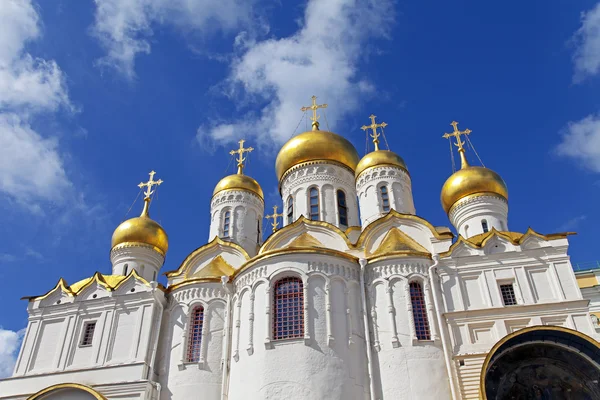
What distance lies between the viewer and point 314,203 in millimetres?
21484

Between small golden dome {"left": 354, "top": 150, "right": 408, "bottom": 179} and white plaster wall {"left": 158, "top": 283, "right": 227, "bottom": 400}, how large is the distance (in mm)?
8311

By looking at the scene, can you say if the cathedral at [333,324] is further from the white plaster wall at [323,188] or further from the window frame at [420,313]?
the white plaster wall at [323,188]

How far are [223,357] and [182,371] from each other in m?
1.49

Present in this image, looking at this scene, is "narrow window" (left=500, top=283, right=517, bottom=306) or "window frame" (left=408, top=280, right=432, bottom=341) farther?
"narrow window" (left=500, top=283, right=517, bottom=306)

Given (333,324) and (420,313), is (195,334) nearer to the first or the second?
(333,324)

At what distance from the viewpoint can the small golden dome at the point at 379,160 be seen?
2195cm

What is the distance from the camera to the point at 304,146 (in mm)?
22500

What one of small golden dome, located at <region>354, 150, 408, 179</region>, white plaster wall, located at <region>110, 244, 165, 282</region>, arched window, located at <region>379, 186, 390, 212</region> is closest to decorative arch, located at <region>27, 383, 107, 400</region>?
white plaster wall, located at <region>110, 244, 165, 282</region>

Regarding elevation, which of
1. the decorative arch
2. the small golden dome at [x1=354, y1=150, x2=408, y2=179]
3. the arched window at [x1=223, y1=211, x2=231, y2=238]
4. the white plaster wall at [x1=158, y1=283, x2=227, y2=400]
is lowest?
the decorative arch

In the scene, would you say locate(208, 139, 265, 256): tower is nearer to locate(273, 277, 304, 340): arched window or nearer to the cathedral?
the cathedral

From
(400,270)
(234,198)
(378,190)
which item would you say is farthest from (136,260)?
(400,270)

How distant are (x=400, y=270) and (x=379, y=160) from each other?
7334 millimetres

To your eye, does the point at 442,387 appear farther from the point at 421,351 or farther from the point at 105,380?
the point at 105,380

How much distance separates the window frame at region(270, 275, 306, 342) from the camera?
48.7 ft
